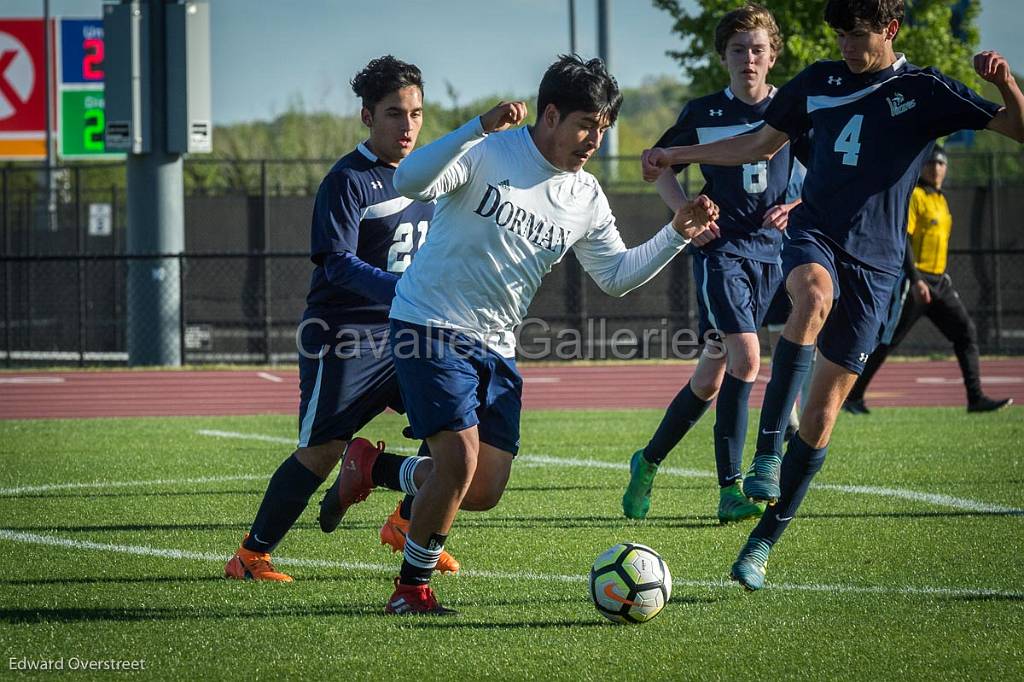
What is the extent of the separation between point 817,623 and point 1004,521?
2.37 metres

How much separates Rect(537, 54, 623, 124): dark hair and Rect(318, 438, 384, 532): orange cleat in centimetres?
167

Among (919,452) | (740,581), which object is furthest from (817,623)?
(919,452)

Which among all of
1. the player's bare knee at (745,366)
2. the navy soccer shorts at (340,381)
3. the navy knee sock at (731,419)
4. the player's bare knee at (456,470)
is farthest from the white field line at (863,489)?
the player's bare knee at (456,470)

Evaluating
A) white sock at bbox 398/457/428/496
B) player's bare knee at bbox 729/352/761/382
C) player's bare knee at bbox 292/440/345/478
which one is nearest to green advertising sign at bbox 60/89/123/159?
player's bare knee at bbox 729/352/761/382

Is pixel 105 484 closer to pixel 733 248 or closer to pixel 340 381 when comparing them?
pixel 340 381

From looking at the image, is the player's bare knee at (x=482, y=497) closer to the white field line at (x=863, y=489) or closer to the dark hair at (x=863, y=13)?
the dark hair at (x=863, y=13)

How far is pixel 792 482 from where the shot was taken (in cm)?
523

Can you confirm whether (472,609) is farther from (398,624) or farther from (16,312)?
(16,312)

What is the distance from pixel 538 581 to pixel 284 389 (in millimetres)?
10908

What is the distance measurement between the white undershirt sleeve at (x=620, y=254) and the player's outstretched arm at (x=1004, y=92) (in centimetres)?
125

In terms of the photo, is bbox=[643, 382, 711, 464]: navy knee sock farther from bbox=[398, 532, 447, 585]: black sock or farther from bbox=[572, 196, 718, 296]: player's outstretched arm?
bbox=[398, 532, 447, 585]: black sock

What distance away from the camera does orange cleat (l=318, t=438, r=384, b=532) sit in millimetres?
5637

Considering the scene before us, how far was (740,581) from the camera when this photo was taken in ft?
16.4

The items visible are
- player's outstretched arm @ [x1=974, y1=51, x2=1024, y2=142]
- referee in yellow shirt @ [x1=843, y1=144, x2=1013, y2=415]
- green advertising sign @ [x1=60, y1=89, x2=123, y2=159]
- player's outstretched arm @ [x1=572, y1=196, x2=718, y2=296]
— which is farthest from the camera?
green advertising sign @ [x1=60, y1=89, x2=123, y2=159]
